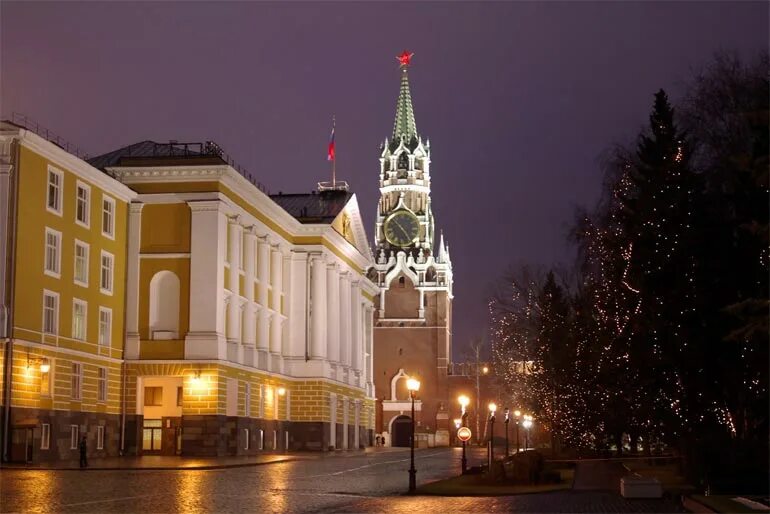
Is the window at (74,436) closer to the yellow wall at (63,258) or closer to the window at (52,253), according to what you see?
the yellow wall at (63,258)

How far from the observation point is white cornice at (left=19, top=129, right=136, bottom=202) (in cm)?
5130

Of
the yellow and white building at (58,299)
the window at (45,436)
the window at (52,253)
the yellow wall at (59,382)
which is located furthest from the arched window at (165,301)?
the window at (45,436)

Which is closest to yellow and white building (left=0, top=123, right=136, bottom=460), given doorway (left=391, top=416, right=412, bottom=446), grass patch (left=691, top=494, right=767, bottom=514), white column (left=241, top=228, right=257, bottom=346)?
white column (left=241, top=228, right=257, bottom=346)

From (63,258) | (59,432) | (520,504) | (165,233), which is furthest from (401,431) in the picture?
(520,504)

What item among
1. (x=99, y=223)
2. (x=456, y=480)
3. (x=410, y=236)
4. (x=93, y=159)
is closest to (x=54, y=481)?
(x=456, y=480)

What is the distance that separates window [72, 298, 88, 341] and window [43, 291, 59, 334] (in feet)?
6.61

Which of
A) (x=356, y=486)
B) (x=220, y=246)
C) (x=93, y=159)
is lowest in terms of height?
(x=356, y=486)

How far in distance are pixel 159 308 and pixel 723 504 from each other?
42.7 metres

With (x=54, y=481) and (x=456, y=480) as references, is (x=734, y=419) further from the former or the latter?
(x=54, y=481)

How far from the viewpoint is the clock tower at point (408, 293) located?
476ft

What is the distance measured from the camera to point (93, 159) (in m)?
71.2

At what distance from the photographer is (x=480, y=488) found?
113 ft

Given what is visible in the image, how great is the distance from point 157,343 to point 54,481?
27.6 meters

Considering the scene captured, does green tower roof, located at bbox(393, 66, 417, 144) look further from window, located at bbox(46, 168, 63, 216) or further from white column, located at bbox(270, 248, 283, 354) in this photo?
window, located at bbox(46, 168, 63, 216)
